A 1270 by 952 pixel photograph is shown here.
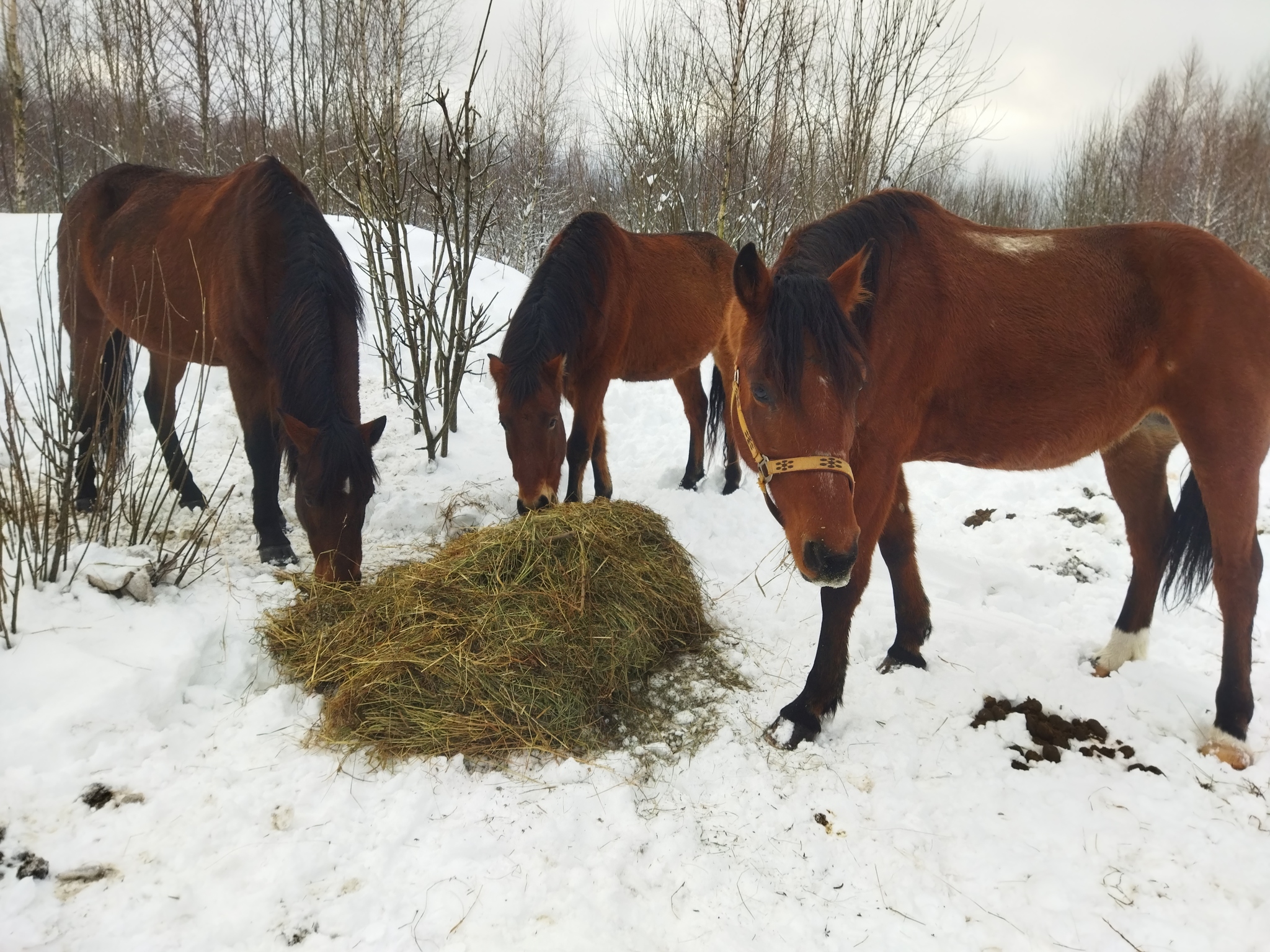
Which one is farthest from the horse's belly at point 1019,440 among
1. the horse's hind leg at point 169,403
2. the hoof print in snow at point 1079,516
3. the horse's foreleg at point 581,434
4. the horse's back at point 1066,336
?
Result: the horse's hind leg at point 169,403

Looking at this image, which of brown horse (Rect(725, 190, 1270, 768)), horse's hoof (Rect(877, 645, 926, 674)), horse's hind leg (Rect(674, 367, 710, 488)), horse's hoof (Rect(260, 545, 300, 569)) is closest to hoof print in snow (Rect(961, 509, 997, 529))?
horse's hind leg (Rect(674, 367, 710, 488))

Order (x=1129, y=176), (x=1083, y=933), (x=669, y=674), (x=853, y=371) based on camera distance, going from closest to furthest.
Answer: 1. (x=1083, y=933)
2. (x=853, y=371)
3. (x=669, y=674)
4. (x=1129, y=176)

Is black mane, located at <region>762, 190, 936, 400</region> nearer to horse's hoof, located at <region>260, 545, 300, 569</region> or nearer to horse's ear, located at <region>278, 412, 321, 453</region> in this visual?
horse's ear, located at <region>278, 412, 321, 453</region>

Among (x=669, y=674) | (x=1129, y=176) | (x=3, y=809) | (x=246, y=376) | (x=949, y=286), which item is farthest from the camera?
(x=1129, y=176)

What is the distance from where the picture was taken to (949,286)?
262 centimetres

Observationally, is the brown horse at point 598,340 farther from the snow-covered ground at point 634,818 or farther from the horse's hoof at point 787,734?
the horse's hoof at point 787,734

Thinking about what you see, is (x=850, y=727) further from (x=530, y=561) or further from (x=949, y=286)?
(x=949, y=286)

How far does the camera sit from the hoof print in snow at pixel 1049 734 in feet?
8.26

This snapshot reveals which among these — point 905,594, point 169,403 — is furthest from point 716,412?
point 169,403

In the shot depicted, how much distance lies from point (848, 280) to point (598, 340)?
280cm

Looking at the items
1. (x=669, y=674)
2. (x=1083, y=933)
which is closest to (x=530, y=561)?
(x=669, y=674)

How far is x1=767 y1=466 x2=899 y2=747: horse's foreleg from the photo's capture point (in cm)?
252

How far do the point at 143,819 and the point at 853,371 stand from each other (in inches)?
105

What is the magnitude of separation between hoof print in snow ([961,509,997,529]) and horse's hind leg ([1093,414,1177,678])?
7.44 feet
